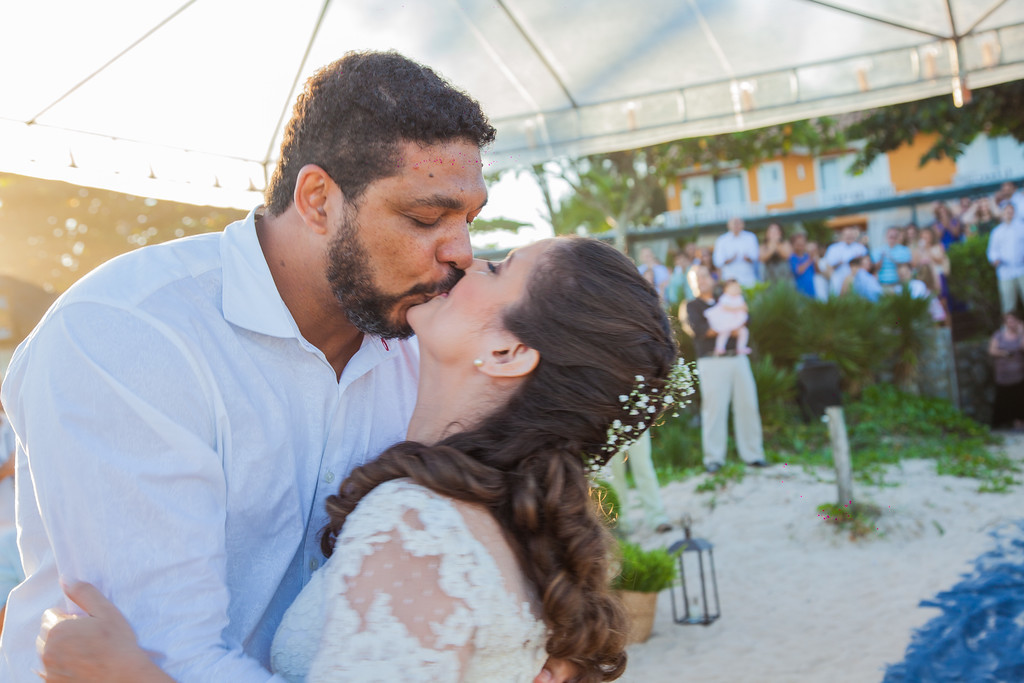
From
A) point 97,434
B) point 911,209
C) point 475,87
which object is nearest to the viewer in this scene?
point 97,434

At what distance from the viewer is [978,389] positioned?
37.7 ft

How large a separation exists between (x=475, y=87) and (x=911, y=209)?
11767mm

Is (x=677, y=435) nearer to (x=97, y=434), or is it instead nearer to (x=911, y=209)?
(x=911, y=209)

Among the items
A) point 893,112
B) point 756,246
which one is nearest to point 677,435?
point 756,246

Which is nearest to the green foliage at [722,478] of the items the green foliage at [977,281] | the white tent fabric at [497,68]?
the white tent fabric at [497,68]

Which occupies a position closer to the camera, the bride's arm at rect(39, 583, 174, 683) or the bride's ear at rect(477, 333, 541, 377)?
the bride's arm at rect(39, 583, 174, 683)

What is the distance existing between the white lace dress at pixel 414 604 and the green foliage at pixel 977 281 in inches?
508

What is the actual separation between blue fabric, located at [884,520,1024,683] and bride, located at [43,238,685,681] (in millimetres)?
3960

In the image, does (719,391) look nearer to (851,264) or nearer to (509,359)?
(851,264)

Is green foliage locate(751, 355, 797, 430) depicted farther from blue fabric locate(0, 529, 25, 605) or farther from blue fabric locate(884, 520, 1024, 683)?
blue fabric locate(0, 529, 25, 605)

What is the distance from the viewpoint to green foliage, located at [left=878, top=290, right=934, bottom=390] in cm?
1148

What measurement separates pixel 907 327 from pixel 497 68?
8884 mm

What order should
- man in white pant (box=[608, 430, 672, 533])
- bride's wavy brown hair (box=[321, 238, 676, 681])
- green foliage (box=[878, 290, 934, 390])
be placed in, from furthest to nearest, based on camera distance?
green foliage (box=[878, 290, 934, 390]) < man in white pant (box=[608, 430, 672, 533]) < bride's wavy brown hair (box=[321, 238, 676, 681])

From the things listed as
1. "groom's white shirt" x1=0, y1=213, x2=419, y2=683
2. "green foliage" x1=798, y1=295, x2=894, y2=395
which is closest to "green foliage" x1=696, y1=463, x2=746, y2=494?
"green foliage" x1=798, y1=295, x2=894, y2=395
